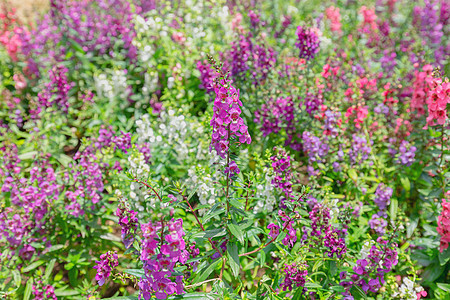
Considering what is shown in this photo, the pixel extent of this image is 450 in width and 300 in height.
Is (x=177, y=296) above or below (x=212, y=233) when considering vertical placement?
below

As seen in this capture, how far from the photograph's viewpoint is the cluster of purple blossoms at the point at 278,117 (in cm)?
393

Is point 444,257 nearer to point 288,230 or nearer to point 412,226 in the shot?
point 412,226

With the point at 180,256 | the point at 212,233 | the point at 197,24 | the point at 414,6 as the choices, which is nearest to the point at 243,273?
the point at 212,233

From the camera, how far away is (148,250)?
207 centimetres

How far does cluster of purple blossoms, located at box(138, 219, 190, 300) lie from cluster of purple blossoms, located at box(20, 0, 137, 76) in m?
3.70

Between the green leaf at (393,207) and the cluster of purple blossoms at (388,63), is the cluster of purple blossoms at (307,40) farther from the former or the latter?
the cluster of purple blossoms at (388,63)

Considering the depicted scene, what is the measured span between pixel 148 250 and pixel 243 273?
172cm

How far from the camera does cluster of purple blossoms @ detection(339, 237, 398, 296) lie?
2773 millimetres

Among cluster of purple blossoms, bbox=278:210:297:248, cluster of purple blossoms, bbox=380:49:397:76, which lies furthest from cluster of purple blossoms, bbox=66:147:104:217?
cluster of purple blossoms, bbox=380:49:397:76

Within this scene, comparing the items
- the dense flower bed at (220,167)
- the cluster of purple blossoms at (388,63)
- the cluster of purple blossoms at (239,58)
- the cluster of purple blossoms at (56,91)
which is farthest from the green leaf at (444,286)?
the cluster of purple blossoms at (56,91)

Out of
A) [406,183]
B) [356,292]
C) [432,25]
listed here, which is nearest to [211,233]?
[356,292]

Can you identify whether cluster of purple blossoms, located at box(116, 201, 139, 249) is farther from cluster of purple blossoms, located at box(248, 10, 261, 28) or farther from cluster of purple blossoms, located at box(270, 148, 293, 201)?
cluster of purple blossoms, located at box(248, 10, 261, 28)

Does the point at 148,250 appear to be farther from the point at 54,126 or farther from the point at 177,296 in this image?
the point at 54,126

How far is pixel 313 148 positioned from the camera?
362 cm
